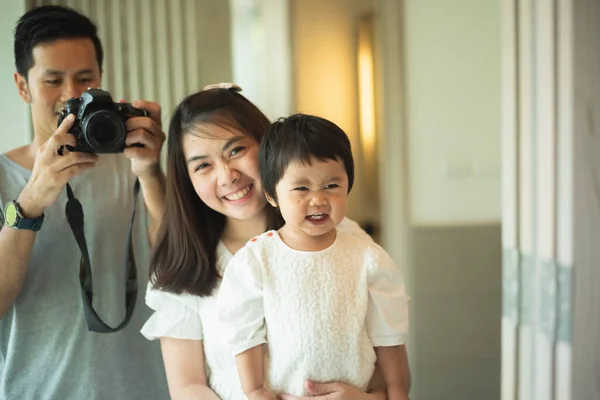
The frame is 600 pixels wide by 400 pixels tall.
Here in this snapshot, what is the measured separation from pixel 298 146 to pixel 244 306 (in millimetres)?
263

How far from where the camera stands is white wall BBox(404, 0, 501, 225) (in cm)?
207

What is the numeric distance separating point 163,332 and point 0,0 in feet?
4.05

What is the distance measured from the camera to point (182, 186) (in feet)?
3.56

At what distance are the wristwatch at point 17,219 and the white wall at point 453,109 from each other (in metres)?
1.56

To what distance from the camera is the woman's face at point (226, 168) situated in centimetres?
101

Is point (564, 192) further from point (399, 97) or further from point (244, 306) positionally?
point (399, 97)

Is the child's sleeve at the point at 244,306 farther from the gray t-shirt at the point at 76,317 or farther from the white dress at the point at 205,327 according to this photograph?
the gray t-shirt at the point at 76,317

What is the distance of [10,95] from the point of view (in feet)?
5.59

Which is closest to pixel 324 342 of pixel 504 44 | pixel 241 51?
pixel 504 44

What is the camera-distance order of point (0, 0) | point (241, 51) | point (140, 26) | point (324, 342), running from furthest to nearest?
1. point (241, 51)
2. point (140, 26)
3. point (0, 0)
4. point (324, 342)

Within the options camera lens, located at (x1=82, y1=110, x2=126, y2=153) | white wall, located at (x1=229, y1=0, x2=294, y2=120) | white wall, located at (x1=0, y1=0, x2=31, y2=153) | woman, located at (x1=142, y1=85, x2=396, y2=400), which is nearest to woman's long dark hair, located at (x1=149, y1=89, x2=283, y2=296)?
woman, located at (x1=142, y1=85, x2=396, y2=400)

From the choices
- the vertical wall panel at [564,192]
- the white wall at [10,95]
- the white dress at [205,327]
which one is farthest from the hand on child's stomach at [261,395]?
the white wall at [10,95]

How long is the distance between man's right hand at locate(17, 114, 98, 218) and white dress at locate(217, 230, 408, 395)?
0.42 m

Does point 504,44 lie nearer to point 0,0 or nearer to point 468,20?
point 468,20
